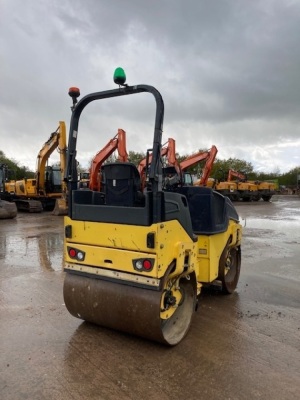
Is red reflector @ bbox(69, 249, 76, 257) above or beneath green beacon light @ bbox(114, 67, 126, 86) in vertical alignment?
beneath

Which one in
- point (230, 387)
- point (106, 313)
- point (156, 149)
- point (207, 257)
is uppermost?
point (156, 149)

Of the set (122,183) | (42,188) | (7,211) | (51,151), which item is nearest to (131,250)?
(122,183)

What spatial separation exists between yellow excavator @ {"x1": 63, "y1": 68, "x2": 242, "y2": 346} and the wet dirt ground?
229 millimetres

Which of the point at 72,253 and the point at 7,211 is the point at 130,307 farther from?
the point at 7,211

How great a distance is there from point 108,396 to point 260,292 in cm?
308

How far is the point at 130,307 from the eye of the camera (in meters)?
3.03

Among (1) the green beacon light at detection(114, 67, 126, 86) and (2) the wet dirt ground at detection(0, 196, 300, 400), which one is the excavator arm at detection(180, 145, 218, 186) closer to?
(2) the wet dirt ground at detection(0, 196, 300, 400)

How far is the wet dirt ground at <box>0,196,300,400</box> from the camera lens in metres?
2.59

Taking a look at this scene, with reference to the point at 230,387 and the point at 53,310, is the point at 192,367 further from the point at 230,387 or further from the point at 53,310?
the point at 53,310

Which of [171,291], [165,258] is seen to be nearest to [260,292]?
[171,291]

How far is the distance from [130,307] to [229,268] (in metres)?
2.30

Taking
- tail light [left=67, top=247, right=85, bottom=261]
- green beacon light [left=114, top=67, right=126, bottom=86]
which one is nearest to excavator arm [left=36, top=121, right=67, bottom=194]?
tail light [left=67, top=247, right=85, bottom=261]

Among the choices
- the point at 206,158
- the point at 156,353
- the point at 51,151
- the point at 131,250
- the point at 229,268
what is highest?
the point at 51,151

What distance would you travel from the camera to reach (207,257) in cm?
405
